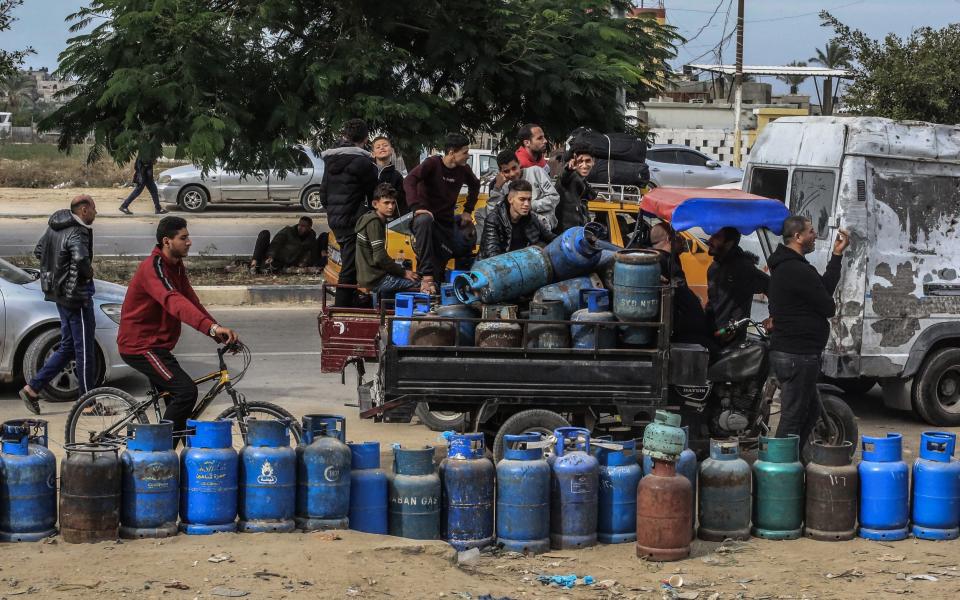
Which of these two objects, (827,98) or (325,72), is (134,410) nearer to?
(325,72)

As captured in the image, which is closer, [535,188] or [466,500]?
[466,500]

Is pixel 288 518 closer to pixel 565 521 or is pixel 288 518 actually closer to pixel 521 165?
pixel 565 521

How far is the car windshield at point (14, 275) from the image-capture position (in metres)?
12.1

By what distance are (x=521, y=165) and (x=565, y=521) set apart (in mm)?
3839

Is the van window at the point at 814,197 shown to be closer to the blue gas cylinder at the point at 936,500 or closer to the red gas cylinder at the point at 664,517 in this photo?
the blue gas cylinder at the point at 936,500

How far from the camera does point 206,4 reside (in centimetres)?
1895

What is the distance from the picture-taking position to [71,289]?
34.7ft

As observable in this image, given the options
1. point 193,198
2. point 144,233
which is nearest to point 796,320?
point 144,233

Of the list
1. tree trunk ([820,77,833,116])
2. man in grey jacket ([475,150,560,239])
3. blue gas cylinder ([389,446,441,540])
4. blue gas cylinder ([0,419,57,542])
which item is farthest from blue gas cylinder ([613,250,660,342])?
tree trunk ([820,77,833,116])

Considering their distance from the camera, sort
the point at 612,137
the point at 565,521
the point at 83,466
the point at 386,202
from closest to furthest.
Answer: the point at 83,466, the point at 565,521, the point at 386,202, the point at 612,137

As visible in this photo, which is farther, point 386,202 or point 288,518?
point 386,202

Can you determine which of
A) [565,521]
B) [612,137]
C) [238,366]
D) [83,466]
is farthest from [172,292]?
[612,137]

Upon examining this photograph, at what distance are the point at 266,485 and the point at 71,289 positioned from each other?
4.00m

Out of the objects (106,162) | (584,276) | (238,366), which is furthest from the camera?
(106,162)
